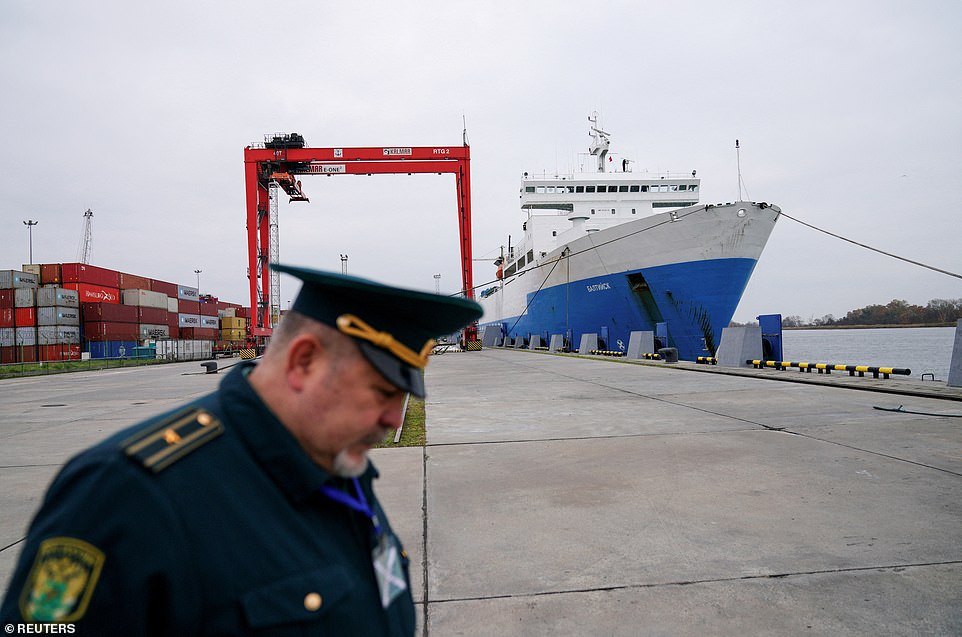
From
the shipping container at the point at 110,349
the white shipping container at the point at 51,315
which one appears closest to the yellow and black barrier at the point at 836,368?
the white shipping container at the point at 51,315

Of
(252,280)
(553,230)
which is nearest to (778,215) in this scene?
(553,230)

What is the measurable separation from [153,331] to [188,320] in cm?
487

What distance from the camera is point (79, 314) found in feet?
101

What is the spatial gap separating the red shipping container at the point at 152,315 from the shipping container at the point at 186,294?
A: 3.06 meters

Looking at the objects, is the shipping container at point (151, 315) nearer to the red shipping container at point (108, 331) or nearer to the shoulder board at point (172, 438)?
the red shipping container at point (108, 331)

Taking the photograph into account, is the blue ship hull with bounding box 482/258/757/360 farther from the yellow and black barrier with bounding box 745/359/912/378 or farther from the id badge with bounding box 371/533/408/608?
the id badge with bounding box 371/533/408/608

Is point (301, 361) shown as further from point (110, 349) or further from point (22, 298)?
point (110, 349)

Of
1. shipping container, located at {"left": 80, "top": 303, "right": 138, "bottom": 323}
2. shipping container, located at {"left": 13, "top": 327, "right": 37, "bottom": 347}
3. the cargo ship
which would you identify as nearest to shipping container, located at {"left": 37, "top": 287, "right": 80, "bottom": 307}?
shipping container, located at {"left": 13, "top": 327, "right": 37, "bottom": 347}

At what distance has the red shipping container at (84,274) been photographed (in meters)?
30.9

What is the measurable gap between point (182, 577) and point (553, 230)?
28.1 meters

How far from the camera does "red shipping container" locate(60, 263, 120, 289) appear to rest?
30891mm

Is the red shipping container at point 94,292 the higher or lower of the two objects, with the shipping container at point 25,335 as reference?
higher

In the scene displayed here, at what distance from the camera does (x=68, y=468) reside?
2.47 ft

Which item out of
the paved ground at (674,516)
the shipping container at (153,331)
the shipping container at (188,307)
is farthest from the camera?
the shipping container at (188,307)
